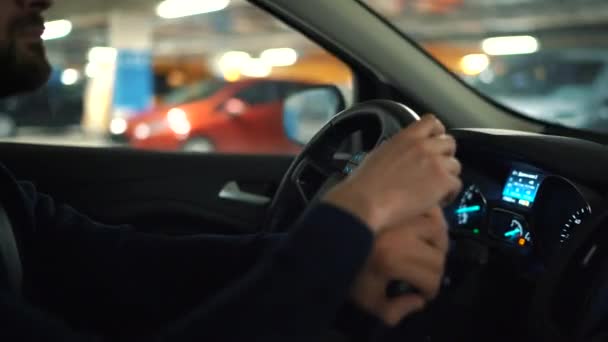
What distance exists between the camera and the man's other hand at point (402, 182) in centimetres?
103

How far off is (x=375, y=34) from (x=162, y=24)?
2024 cm

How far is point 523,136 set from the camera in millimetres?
1847

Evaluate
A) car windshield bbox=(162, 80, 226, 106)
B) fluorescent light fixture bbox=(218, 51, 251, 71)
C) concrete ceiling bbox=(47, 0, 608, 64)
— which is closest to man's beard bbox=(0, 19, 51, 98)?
car windshield bbox=(162, 80, 226, 106)

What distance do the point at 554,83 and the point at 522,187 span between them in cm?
752

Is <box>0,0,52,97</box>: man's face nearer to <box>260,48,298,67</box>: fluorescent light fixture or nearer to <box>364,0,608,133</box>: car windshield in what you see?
<box>364,0,608,133</box>: car windshield

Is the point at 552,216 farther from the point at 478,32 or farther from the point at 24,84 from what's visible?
the point at 478,32

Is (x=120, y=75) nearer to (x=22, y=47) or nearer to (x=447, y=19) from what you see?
(x=447, y=19)

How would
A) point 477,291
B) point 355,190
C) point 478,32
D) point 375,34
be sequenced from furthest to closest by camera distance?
1. point 478,32
2. point 375,34
3. point 477,291
4. point 355,190

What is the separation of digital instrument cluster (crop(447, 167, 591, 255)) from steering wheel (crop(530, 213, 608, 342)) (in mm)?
154

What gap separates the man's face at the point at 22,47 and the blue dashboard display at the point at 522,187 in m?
1.10

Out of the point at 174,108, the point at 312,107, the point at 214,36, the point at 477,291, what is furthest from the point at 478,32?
the point at 477,291

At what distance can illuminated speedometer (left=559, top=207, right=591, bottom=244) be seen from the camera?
1.62 m

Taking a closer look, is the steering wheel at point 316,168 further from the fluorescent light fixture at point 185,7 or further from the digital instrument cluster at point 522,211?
the fluorescent light fixture at point 185,7

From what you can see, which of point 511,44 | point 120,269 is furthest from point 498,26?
point 120,269
